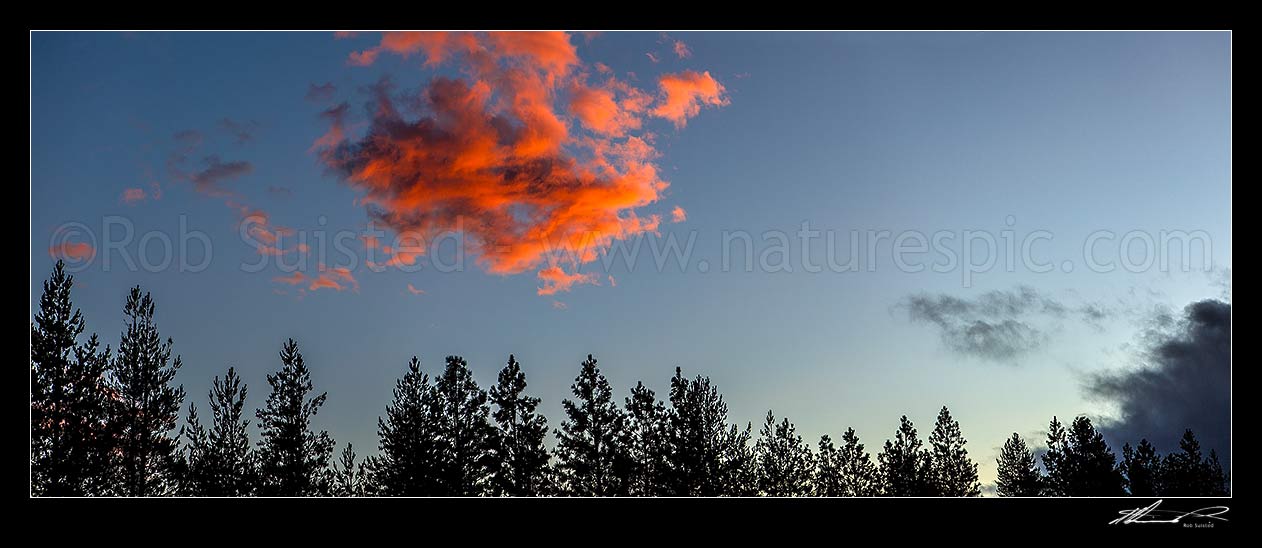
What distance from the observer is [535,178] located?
25438mm

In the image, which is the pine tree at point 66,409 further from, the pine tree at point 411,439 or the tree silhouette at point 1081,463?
the tree silhouette at point 1081,463

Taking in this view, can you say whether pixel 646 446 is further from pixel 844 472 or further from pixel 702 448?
pixel 844 472

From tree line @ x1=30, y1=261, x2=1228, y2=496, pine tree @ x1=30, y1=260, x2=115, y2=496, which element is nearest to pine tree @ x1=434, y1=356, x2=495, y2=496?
tree line @ x1=30, y1=261, x2=1228, y2=496

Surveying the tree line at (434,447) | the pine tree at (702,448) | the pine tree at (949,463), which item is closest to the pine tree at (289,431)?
the tree line at (434,447)

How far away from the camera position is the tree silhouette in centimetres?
3962

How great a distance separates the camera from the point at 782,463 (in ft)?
127

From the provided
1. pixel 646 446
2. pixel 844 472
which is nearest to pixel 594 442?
pixel 646 446

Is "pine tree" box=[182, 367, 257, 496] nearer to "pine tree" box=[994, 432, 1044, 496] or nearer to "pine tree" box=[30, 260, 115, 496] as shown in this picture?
"pine tree" box=[30, 260, 115, 496]

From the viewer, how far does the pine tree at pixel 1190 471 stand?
131 feet
